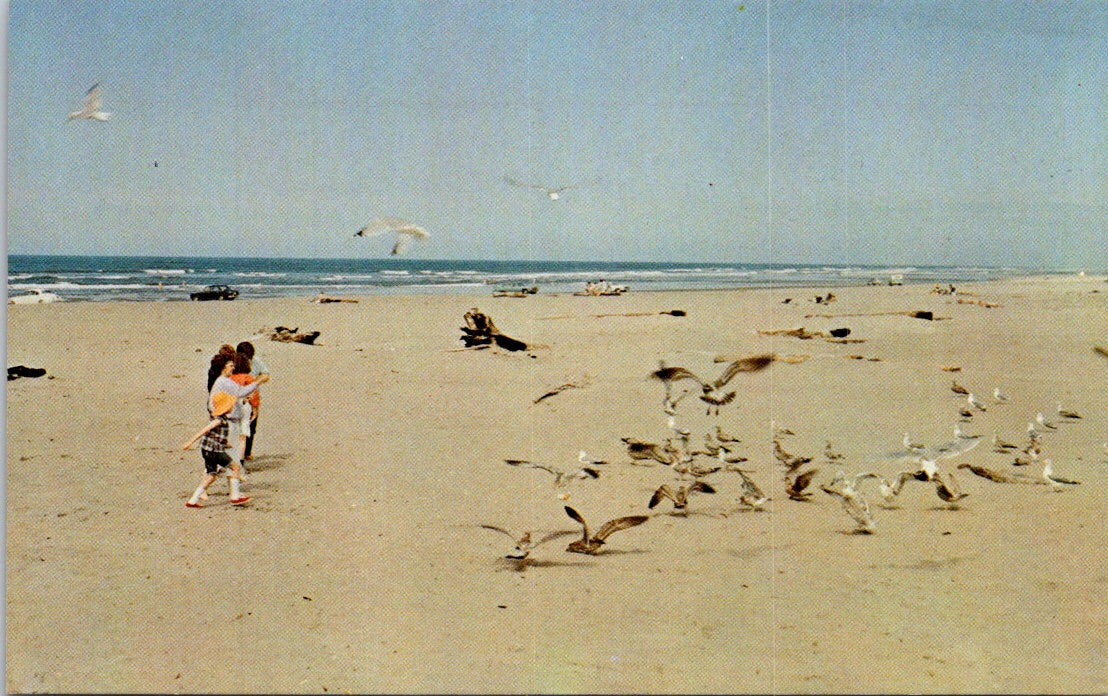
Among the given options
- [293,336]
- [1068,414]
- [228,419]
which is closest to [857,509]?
[1068,414]

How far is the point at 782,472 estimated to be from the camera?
4.54 meters

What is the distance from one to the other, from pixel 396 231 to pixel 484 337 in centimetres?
384

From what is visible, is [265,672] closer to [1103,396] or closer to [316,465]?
[316,465]

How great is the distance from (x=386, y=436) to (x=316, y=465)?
25.4 inches

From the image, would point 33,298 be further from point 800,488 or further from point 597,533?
point 800,488

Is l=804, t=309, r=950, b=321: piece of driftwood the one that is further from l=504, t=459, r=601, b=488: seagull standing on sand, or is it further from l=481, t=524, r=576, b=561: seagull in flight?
l=481, t=524, r=576, b=561: seagull in flight

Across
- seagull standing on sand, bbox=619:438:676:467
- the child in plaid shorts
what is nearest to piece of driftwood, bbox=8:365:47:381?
the child in plaid shorts

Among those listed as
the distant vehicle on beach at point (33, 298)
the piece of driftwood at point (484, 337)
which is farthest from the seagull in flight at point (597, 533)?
the distant vehicle on beach at point (33, 298)

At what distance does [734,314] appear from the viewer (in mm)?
11727

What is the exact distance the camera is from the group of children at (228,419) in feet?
13.1

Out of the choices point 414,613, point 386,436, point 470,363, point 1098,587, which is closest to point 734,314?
point 470,363

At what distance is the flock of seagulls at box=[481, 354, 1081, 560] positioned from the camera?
3791 millimetres

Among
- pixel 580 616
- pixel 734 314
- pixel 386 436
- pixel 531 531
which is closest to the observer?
pixel 580 616

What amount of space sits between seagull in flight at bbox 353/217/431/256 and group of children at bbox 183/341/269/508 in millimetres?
922
